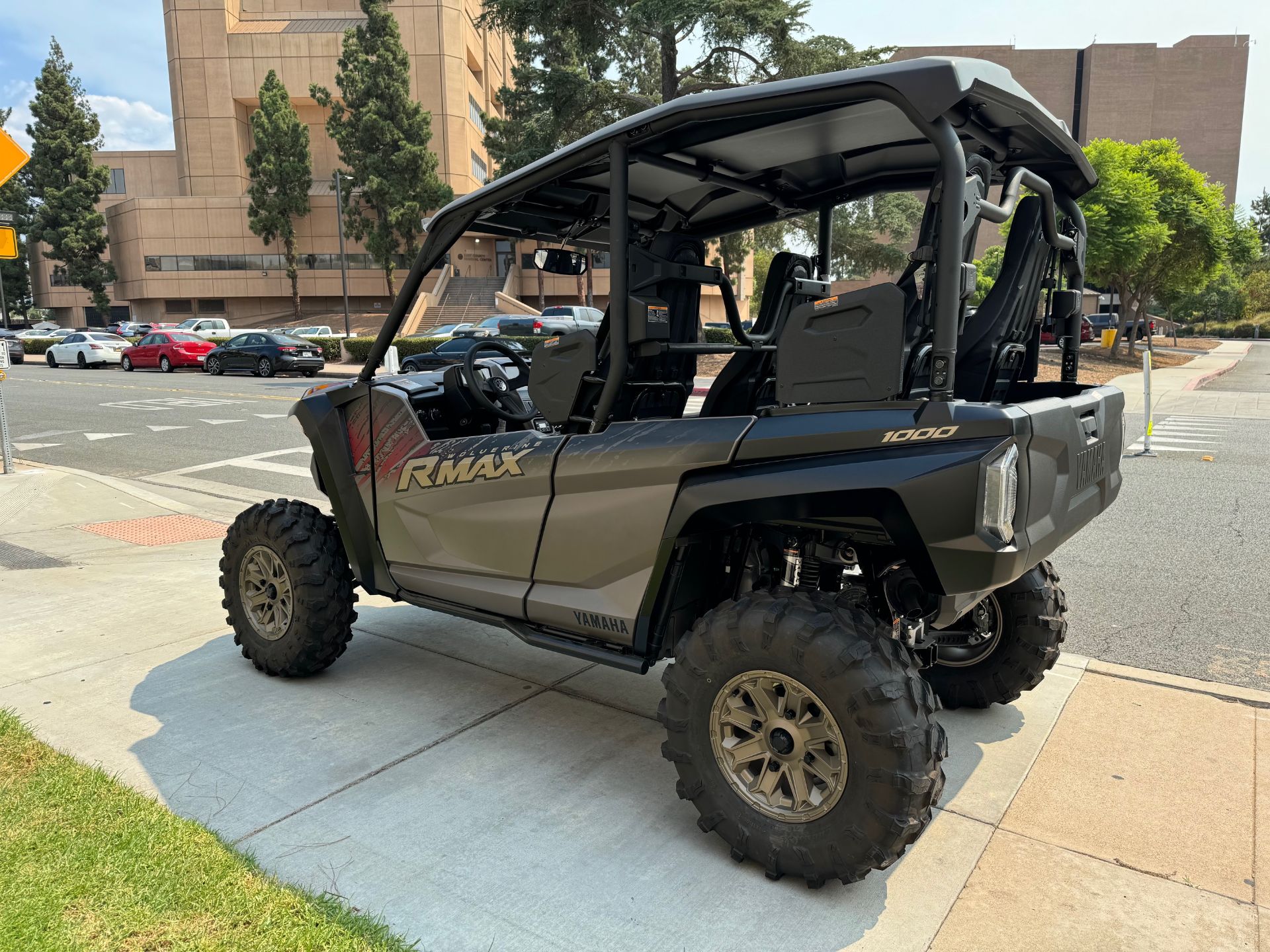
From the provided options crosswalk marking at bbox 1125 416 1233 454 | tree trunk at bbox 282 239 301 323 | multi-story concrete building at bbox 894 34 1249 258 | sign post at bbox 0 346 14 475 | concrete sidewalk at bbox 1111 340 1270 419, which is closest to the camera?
sign post at bbox 0 346 14 475

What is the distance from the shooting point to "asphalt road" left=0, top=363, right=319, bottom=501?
10664 mm

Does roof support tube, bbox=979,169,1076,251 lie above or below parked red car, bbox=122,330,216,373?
above

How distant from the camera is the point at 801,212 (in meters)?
3.99

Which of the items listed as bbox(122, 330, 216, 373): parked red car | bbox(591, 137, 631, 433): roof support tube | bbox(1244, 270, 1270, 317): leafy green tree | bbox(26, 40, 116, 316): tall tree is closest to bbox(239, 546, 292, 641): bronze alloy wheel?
bbox(591, 137, 631, 433): roof support tube

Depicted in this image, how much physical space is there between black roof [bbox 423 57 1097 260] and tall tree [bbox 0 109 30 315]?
70.1m

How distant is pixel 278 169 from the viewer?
5328cm

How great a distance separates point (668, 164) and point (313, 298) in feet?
204

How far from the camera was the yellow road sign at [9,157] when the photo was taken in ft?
22.5

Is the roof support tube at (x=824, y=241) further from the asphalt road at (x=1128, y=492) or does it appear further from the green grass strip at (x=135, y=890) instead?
the green grass strip at (x=135, y=890)

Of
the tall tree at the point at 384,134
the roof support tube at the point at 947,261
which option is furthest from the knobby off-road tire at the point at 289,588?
the tall tree at the point at 384,134

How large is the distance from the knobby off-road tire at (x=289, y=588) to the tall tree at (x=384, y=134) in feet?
151

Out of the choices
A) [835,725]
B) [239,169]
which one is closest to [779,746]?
[835,725]

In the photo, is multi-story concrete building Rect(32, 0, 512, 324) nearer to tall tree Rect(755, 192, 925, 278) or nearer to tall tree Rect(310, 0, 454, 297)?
tall tree Rect(310, 0, 454, 297)

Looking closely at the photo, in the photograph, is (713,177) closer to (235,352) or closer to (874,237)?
(874,237)
